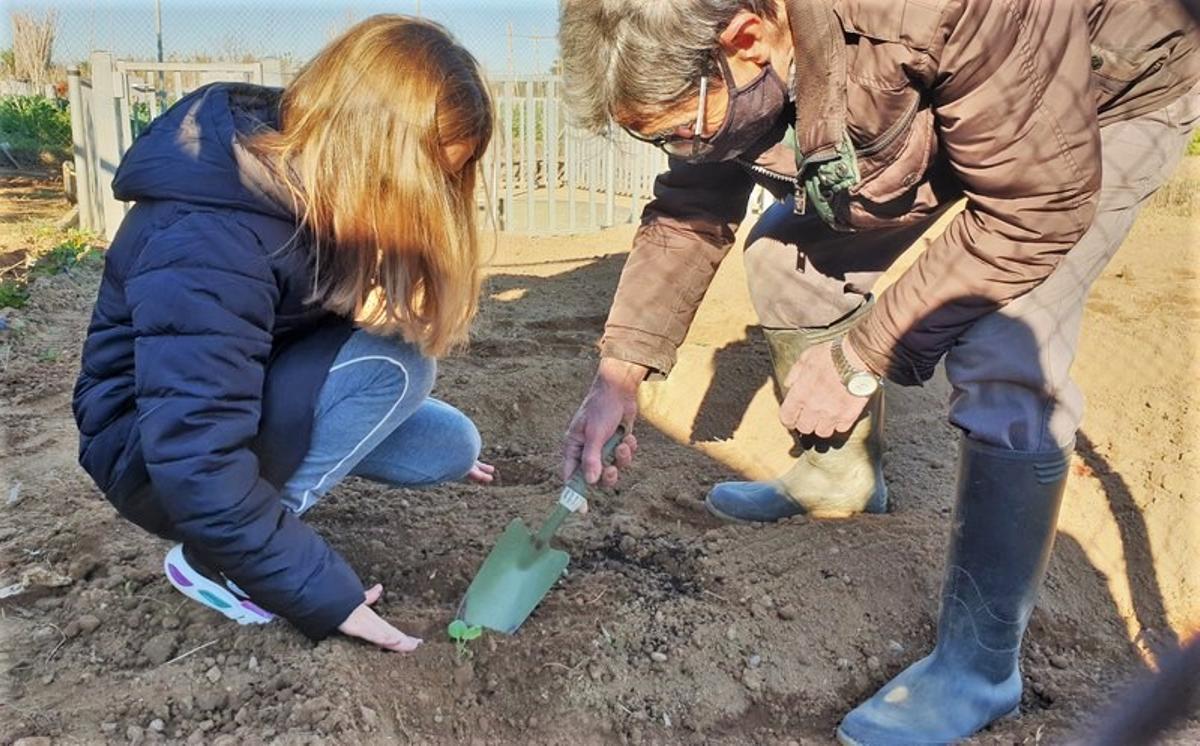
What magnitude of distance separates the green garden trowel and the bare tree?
15.9 m

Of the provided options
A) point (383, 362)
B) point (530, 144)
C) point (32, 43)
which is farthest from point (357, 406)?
point (32, 43)

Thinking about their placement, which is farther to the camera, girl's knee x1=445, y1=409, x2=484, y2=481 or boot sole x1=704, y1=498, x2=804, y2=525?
boot sole x1=704, y1=498, x2=804, y2=525

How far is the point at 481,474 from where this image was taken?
2.65m

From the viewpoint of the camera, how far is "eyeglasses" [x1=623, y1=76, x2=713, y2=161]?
1.62 meters

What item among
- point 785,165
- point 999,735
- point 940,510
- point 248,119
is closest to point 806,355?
point 785,165

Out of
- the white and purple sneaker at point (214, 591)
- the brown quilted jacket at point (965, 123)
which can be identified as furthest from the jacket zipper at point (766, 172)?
the white and purple sneaker at point (214, 591)

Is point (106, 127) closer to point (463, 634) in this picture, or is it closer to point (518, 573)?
point (518, 573)

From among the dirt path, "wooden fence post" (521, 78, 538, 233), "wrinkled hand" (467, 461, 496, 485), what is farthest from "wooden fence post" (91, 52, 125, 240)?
"wrinkled hand" (467, 461, 496, 485)

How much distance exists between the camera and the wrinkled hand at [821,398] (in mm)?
1882

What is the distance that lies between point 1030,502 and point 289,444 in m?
1.31

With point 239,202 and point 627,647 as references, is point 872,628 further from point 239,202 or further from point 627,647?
point 239,202

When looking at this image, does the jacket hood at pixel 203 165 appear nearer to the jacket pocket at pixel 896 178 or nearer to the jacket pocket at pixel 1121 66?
the jacket pocket at pixel 896 178

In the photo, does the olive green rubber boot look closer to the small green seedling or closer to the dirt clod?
the small green seedling

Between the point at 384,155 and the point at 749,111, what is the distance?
590 mm
